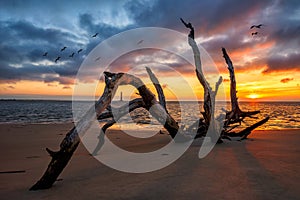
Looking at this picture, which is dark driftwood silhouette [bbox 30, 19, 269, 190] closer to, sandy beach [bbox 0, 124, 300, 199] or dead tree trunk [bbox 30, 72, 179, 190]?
dead tree trunk [bbox 30, 72, 179, 190]

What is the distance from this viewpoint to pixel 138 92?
7.45m

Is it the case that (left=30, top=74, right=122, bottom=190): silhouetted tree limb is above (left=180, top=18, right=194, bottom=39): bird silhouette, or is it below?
below

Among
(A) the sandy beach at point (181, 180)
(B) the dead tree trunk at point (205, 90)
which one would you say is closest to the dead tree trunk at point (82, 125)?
(A) the sandy beach at point (181, 180)

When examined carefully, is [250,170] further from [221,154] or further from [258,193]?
[221,154]

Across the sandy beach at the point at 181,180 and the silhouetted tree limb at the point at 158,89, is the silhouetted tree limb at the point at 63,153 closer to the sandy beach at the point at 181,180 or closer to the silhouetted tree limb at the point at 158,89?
the sandy beach at the point at 181,180

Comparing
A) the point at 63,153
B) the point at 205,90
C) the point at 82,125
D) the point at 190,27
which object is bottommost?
the point at 63,153

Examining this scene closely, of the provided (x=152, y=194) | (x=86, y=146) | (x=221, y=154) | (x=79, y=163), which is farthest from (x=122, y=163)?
(x=86, y=146)

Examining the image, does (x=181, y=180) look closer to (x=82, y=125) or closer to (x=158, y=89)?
(x=82, y=125)

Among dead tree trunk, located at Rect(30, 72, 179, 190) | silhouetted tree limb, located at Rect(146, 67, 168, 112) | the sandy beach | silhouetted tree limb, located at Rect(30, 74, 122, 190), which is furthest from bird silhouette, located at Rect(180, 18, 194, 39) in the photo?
silhouetted tree limb, located at Rect(30, 74, 122, 190)

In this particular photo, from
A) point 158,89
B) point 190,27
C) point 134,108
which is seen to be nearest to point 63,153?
point 134,108

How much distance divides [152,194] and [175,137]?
15.9 feet

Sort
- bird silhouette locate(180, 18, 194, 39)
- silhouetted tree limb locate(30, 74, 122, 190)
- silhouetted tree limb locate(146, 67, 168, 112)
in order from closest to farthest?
silhouetted tree limb locate(30, 74, 122, 190) < bird silhouette locate(180, 18, 194, 39) < silhouetted tree limb locate(146, 67, 168, 112)

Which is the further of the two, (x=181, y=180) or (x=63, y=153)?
(x=181, y=180)

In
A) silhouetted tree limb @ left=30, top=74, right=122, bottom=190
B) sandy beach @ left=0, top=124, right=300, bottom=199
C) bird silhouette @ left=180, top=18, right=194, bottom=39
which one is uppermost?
bird silhouette @ left=180, top=18, right=194, bottom=39
